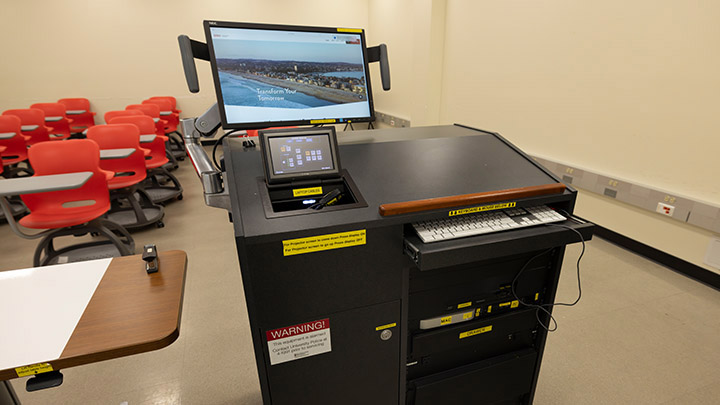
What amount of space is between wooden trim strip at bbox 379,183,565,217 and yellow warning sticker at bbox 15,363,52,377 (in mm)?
822

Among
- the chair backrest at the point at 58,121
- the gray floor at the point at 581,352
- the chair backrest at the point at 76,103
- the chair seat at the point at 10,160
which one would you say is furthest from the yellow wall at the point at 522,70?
the chair seat at the point at 10,160

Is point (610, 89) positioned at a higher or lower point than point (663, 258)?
higher

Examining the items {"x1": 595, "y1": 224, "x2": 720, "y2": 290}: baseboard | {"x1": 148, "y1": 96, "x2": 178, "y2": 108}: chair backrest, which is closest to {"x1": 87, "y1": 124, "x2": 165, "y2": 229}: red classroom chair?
{"x1": 148, "y1": 96, "x2": 178, "y2": 108}: chair backrest

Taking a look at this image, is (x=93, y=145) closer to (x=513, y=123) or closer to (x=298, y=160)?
(x=298, y=160)

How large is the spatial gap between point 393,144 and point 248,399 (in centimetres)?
128

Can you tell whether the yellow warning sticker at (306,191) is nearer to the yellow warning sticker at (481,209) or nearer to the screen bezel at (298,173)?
the screen bezel at (298,173)

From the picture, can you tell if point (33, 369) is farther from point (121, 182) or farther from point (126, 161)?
point (126, 161)

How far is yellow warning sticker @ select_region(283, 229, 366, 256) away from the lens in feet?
3.07

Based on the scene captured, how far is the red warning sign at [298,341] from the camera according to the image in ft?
3.38

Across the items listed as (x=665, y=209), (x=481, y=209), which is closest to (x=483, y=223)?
(x=481, y=209)

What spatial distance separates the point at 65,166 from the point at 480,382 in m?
2.94

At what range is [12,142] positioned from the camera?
3.97 meters

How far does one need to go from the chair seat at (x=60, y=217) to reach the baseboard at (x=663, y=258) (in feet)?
12.5

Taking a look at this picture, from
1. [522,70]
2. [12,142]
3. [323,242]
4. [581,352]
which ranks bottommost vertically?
[581,352]
